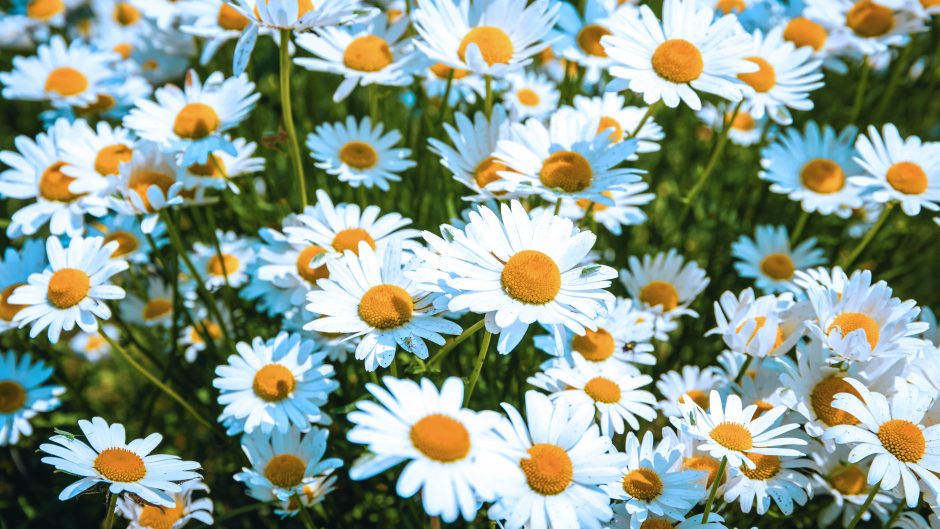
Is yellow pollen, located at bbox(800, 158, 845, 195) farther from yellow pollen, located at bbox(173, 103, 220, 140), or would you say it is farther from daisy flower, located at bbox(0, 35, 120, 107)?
daisy flower, located at bbox(0, 35, 120, 107)

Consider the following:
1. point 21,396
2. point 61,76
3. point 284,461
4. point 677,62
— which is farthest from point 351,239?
point 61,76

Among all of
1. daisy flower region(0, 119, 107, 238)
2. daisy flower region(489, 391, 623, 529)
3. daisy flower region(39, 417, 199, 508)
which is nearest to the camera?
daisy flower region(489, 391, 623, 529)

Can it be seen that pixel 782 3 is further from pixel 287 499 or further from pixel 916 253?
pixel 287 499

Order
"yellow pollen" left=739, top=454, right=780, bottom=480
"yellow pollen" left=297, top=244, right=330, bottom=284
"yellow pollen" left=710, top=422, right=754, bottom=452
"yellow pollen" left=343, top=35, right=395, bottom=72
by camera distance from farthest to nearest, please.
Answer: "yellow pollen" left=343, top=35, right=395, bottom=72, "yellow pollen" left=297, top=244, right=330, bottom=284, "yellow pollen" left=739, top=454, right=780, bottom=480, "yellow pollen" left=710, top=422, right=754, bottom=452

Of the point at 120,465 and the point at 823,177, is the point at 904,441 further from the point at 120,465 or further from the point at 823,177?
the point at 120,465

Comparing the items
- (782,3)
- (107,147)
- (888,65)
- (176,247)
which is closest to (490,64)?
(176,247)

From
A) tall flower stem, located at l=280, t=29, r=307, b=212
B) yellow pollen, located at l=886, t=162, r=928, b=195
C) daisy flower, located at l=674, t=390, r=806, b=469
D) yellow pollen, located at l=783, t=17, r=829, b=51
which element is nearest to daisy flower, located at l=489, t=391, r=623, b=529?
daisy flower, located at l=674, t=390, r=806, b=469

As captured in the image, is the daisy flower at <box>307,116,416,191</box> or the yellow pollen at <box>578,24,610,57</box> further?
the yellow pollen at <box>578,24,610,57</box>

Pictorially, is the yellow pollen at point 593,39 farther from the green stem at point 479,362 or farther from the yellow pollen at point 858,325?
the green stem at point 479,362
